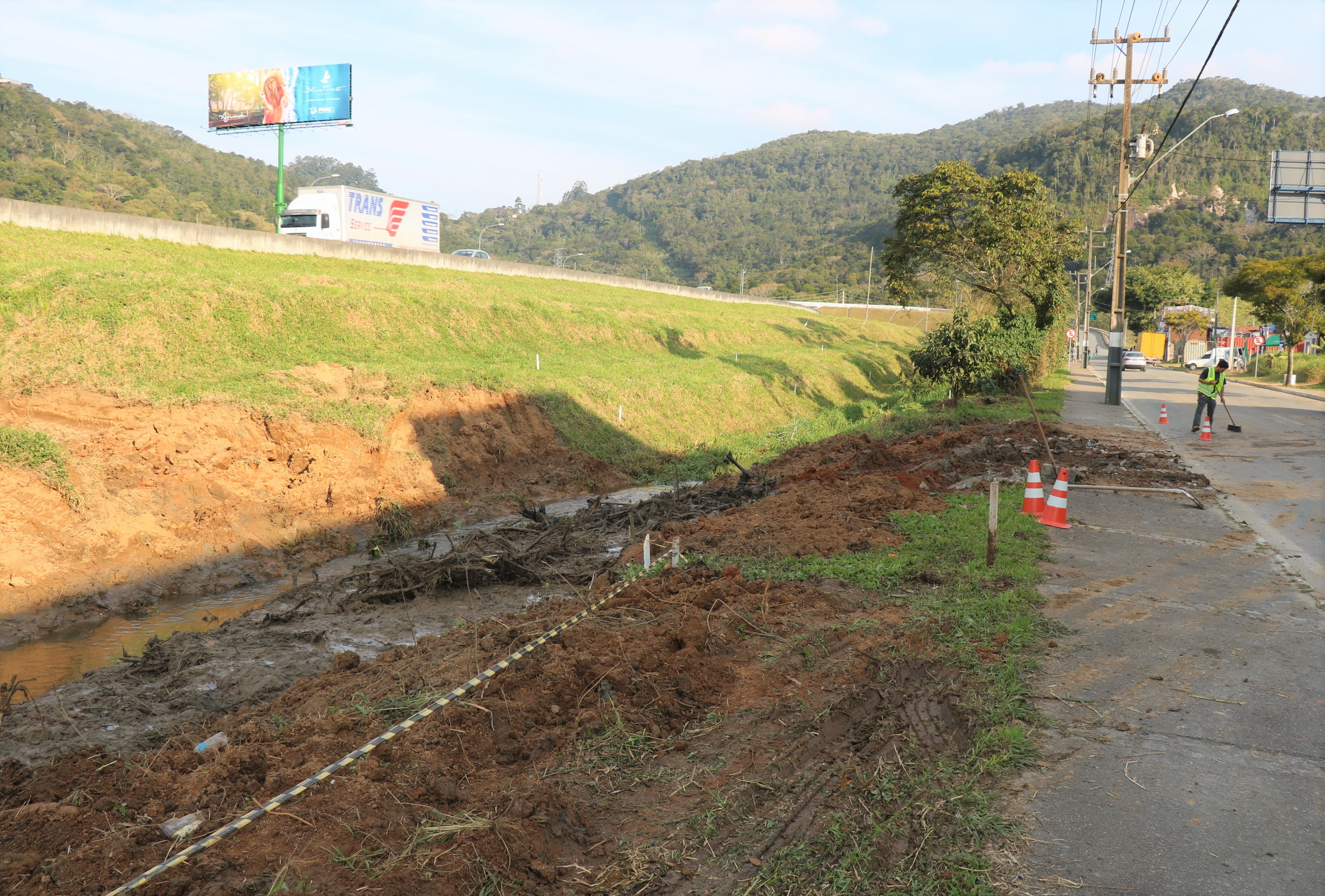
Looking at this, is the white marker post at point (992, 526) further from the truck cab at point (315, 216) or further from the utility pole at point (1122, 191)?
the truck cab at point (315, 216)

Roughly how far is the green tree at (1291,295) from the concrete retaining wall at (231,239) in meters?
33.8

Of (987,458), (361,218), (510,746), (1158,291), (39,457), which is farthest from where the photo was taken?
(1158,291)

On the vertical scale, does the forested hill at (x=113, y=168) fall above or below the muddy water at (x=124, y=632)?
above

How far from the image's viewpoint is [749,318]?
1769 inches

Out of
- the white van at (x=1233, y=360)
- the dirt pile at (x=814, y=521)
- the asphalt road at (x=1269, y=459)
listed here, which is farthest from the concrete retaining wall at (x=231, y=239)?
the white van at (x=1233, y=360)

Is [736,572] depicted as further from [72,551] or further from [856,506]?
[72,551]

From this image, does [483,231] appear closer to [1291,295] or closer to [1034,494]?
[1291,295]

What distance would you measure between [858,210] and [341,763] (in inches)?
6783

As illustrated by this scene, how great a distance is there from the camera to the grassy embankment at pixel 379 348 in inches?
573

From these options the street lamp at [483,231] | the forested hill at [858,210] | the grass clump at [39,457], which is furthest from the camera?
the forested hill at [858,210]

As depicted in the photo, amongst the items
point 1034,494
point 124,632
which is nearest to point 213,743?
point 124,632

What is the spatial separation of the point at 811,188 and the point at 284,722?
630ft

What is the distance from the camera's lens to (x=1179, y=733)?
4891 mm

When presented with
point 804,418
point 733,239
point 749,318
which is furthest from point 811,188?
point 804,418
